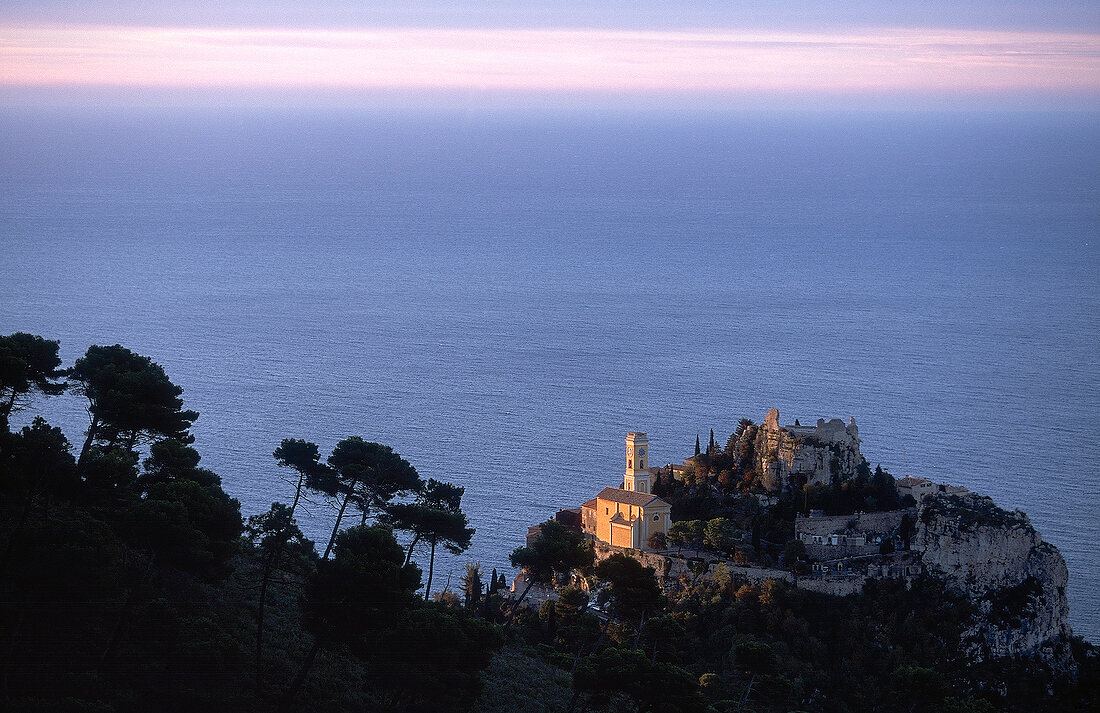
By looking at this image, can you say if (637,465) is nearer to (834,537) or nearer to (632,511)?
(632,511)

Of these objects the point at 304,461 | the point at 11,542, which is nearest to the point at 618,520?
the point at 304,461

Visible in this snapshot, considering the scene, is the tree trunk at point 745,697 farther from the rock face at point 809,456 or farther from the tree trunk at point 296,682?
the rock face at point 809,456

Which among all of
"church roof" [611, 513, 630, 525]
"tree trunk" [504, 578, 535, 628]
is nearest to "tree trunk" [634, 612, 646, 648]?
"tree trunk" [504, 578, 535, 628]

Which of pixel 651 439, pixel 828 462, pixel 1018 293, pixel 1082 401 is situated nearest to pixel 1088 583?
pixel 828 462

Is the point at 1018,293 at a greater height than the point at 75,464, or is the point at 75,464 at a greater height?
the point at 1018,293

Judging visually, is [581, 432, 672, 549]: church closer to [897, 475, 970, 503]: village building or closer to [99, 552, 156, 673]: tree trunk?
[897, 475, 970, 503]: village building

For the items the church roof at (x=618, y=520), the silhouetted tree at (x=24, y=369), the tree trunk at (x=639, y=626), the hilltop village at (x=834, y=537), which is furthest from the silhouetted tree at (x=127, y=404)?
the church roof at (x=618, y=520)

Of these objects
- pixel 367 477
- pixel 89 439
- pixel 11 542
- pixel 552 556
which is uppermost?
pixel 367 477

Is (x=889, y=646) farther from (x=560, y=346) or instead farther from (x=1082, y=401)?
(x=560, y=346)
